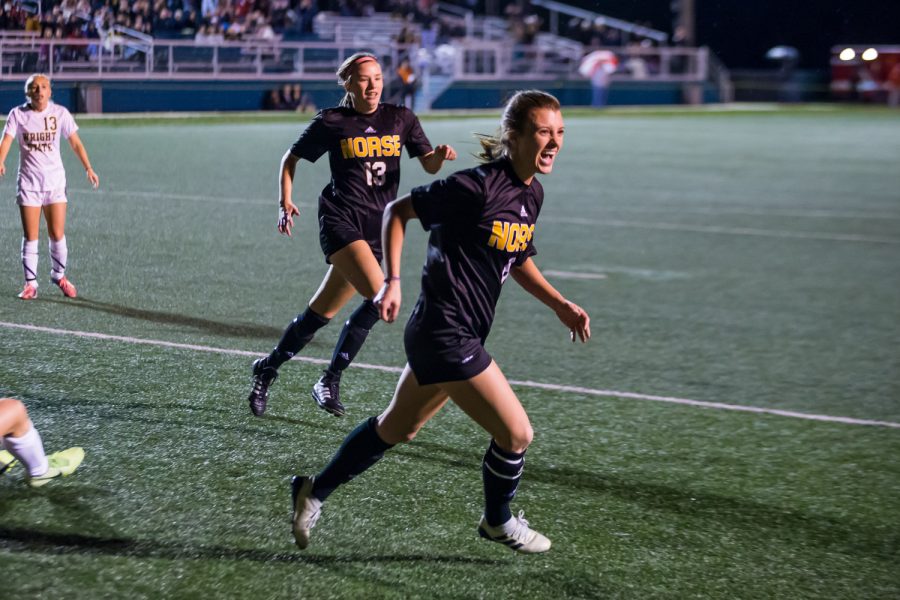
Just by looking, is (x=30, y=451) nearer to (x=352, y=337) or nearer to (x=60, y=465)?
(x=60, y=465)

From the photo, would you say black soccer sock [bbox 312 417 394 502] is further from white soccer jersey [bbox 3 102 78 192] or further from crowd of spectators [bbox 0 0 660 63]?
white soccer jersey [bbox 3 102 78 192]

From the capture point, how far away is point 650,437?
6039 mm

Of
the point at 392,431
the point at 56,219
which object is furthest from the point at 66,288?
the point at 392,431

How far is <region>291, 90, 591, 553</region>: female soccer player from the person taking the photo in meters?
3.93

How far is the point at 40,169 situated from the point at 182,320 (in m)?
1.37

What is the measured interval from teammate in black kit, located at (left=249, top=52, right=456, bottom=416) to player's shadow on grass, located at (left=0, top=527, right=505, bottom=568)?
1.73 meters

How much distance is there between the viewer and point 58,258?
8562 millimetres

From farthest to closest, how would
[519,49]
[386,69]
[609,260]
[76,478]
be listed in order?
1. [519,49]
2. [386,69]
3. [609,260]
4. [76,478]

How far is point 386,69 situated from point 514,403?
2465 centimetres

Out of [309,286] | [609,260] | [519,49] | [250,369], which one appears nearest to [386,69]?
[519,49]

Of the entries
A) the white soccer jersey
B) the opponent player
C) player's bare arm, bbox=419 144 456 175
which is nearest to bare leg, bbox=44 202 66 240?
the white soccer jersey

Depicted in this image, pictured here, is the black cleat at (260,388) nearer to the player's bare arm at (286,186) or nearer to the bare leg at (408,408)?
the player's bare arm at (286,186)

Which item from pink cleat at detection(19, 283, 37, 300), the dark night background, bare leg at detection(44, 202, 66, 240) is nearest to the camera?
bare leg at detection(44, 202, 66, 240)

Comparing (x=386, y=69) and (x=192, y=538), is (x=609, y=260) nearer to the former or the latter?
(x=192, y=538)
